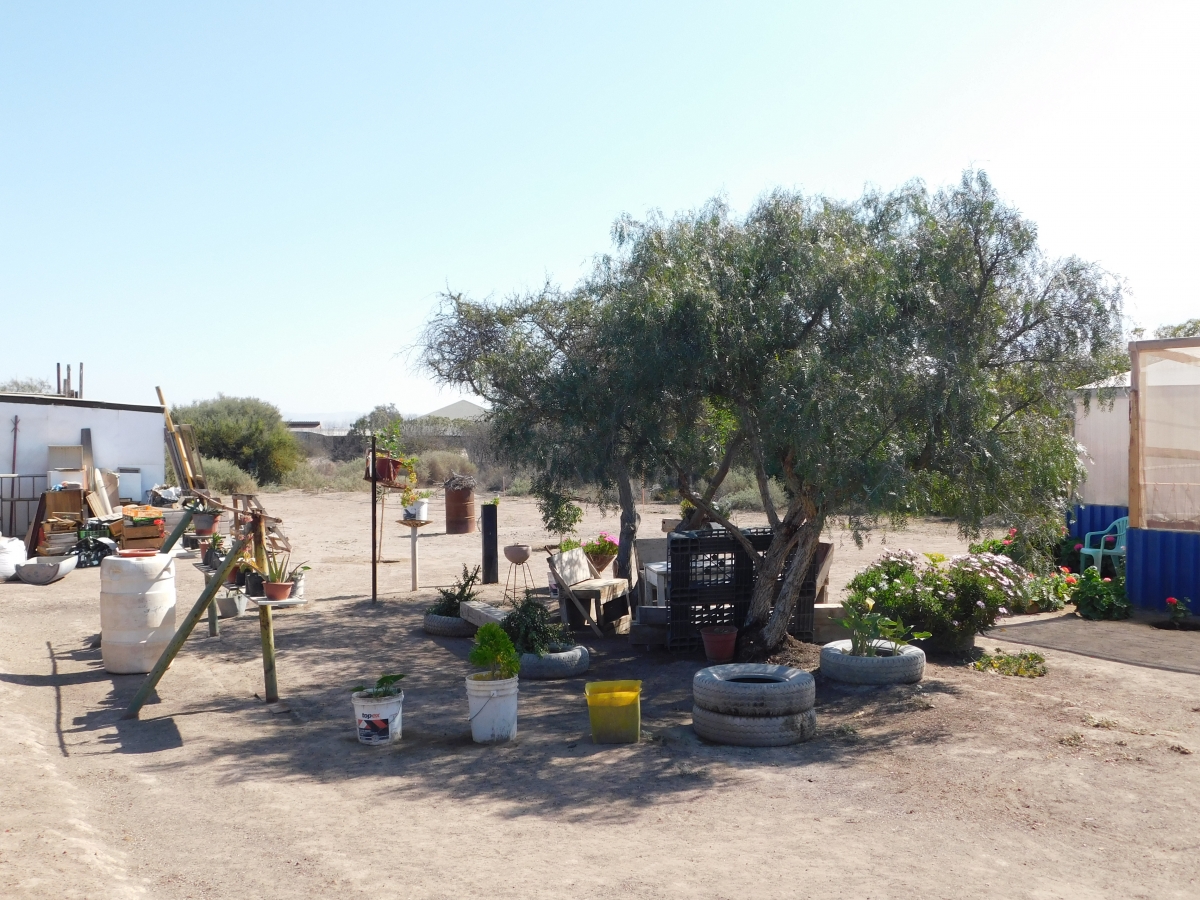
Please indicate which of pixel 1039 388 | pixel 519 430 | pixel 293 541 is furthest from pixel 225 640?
pixel 293 541

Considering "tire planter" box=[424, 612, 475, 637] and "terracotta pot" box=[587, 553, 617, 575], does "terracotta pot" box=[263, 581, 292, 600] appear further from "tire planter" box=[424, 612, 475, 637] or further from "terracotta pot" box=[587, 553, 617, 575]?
"terracotta pot" box=[587, 553, 617, 575]

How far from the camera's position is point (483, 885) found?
14.3ft

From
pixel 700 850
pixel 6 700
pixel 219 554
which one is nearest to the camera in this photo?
pixel 700 850

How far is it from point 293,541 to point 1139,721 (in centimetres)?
1705

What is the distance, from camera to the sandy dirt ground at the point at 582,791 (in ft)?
14.6

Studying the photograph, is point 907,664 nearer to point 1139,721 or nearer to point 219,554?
point 1139,721

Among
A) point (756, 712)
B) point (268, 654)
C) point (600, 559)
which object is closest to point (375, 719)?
point (268, 654)

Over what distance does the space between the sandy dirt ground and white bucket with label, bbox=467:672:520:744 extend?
174 mm

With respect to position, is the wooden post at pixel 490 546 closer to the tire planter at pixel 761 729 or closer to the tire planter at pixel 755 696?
the tire planter at pixel 755 696

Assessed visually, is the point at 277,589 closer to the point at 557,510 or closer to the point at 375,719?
the point at 557,510

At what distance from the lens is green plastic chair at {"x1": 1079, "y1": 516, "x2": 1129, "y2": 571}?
13203 mm

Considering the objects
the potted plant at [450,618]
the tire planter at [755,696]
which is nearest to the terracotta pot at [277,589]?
the potted plant at [450,618]

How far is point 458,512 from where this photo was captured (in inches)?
886

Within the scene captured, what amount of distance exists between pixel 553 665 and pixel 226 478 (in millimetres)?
25943
